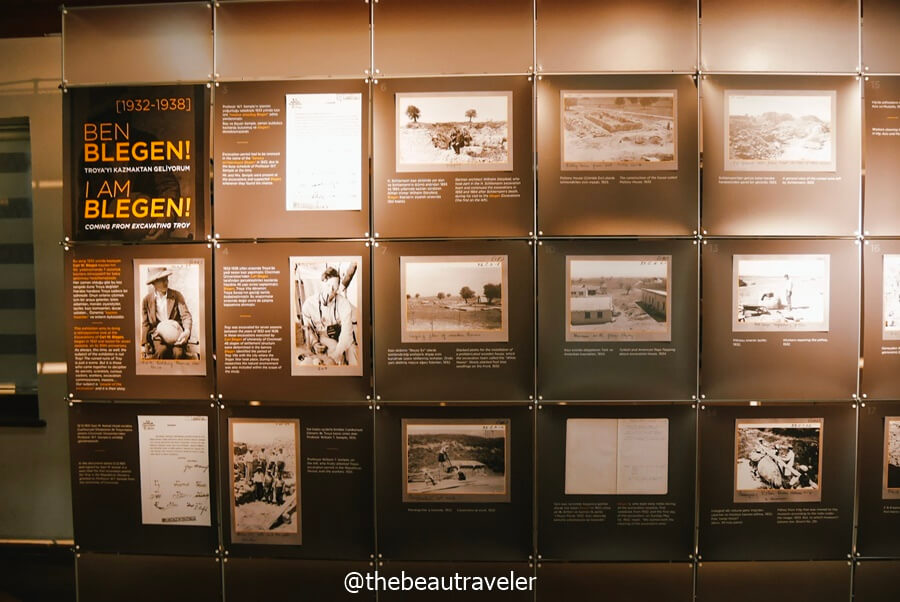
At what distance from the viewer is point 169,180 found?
2852 mm

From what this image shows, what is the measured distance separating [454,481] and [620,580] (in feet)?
3.62

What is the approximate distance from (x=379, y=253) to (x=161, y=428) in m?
1.66

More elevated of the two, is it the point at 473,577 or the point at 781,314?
the point at 781,314

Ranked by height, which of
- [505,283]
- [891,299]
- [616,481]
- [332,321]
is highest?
[505,283]

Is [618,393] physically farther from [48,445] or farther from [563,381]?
[48,445]

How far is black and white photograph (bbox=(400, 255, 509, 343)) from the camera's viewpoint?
2758 mm

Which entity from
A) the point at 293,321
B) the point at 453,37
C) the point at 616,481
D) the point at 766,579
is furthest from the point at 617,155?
the point at 766,579

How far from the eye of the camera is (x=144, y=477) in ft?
9.55

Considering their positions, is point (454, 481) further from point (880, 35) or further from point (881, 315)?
point (880, 35)

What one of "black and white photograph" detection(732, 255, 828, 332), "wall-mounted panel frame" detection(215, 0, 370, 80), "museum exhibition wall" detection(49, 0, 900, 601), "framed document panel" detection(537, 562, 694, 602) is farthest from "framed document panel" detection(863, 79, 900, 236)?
"wall-mounted panel frame" detection(215, 0, 370, 80)

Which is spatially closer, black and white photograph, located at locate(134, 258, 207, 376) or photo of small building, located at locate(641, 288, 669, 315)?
photo of small building, located at locate(641, 288, 669, 315)

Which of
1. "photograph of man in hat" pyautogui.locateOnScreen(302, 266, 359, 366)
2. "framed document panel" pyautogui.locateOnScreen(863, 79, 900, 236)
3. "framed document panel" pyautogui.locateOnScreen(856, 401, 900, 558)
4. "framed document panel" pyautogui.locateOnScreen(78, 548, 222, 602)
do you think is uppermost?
"framed document panel" pyautogui.locateOnScreen(863, 79, 900, 236)

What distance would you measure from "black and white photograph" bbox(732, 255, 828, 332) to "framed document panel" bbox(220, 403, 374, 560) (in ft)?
7.30

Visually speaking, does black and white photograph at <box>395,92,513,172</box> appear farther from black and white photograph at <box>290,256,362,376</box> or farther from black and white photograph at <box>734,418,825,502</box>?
black and white photograph at <box>734,418,825,502</box>
